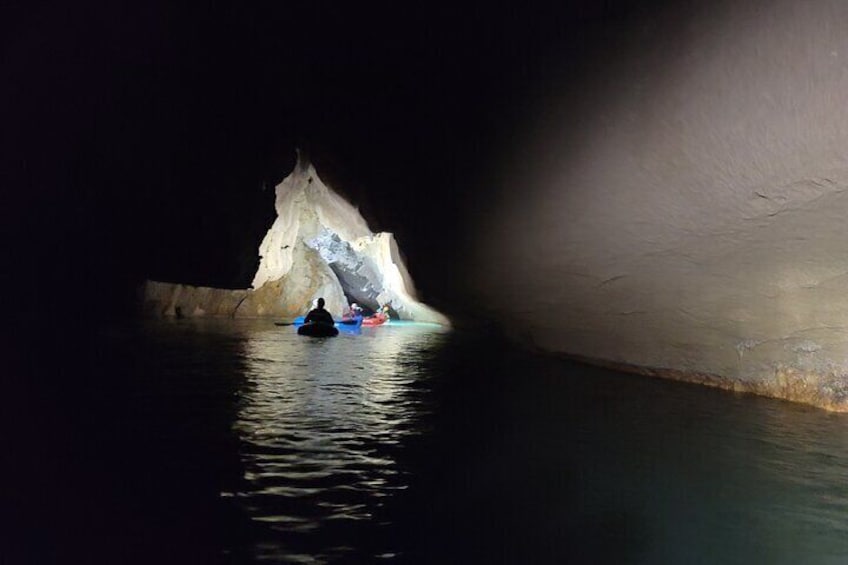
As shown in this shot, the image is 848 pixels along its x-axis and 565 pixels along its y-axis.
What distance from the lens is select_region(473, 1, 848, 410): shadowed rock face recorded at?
16.4ft

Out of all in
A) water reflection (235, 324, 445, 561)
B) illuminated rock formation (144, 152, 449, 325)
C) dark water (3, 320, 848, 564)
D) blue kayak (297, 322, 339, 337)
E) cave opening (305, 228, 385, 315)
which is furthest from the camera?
cave opening (305, 228, 385, 315)

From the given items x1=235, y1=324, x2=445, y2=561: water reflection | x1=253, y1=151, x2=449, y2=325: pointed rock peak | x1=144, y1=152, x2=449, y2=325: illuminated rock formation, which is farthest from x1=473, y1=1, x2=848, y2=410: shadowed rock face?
x1=144, y1=152, x2=449, y2=325: illuminated rock formation

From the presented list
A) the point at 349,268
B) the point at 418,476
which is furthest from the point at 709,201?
the point at 349,268

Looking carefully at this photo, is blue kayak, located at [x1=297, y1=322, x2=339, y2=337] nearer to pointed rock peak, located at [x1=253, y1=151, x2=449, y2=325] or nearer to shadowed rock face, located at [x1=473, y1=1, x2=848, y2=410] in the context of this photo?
pointed rock peak, located at [x1=253, y1=151, x2=449, y2=325]

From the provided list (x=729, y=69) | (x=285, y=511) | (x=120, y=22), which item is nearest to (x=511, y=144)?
(x=729, y=69)

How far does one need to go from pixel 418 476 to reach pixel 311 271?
31.2 metres

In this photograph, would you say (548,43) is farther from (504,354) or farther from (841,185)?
(504,354)

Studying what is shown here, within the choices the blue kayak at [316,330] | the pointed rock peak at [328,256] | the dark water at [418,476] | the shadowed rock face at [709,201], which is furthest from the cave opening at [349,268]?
the dark water at [418,476]

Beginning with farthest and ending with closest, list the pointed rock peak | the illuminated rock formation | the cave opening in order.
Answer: the cave opening, the illuminated rock formation, the pointed rock peak

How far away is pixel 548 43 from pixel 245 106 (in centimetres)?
996

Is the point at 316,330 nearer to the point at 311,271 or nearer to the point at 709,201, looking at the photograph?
the point at 709,201

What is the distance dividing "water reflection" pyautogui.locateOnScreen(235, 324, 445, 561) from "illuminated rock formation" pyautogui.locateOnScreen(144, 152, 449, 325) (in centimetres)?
973

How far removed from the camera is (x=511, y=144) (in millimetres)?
8336

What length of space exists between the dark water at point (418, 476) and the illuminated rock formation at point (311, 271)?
12.2 m
